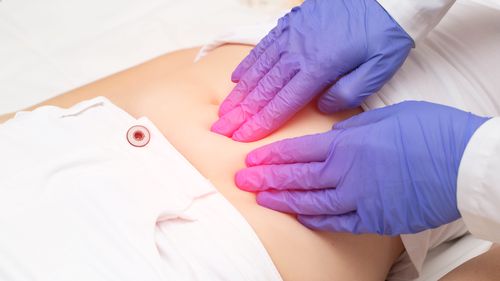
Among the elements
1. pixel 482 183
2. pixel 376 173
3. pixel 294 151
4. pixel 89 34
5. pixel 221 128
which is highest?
pixel 89 34

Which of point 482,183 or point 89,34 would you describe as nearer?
point 482,183

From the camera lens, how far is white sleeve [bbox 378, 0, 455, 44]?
104cm

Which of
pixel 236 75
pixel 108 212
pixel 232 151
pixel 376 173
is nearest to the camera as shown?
pixel 108 212

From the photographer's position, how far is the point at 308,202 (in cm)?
90

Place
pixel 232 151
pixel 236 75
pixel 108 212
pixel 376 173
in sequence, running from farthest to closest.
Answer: pixel 236 75 < pixel 232 151 < pixel 376 173 < pixel 108 212

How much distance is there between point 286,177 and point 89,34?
939mm

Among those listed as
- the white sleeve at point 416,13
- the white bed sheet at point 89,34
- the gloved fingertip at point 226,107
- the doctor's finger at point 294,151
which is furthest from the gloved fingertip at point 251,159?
the white bed sheet at point 89,34

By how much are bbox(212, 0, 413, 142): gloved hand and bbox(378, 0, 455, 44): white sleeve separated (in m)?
0.02

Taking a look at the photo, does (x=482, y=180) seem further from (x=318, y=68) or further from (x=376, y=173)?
(x=318, y=68)

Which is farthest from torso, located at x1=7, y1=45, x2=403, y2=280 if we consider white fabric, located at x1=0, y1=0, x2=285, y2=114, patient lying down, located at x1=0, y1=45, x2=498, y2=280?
white fabric, located at x1=0, y1=0, x2=285, y2=114

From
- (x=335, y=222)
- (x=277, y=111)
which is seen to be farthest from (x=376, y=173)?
(x=277, y=111)

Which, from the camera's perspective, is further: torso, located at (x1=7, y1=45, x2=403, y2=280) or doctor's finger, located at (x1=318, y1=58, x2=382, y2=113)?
doctor's finger, located at (x1=318, y1=58, x2=382, y2=113)

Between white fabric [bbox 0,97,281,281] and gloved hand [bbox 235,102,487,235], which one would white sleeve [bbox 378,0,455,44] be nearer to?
gloved hand [bbox 235,102,487,235]

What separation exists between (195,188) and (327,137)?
0.26m
